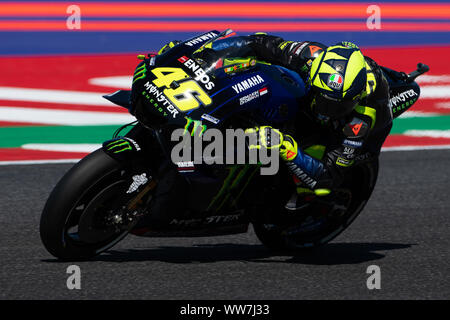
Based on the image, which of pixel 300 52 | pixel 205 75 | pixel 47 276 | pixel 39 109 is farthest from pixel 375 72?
pixel 39 109

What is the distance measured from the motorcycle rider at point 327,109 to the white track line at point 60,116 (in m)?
3.99

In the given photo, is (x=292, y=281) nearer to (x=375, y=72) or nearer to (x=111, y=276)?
(x=111, y=276)

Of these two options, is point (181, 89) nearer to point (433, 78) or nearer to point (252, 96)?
point (252, 96)

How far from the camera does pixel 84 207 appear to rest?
522cm

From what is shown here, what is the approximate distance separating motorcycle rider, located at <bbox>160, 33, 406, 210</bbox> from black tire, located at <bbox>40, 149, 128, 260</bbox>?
0.84m

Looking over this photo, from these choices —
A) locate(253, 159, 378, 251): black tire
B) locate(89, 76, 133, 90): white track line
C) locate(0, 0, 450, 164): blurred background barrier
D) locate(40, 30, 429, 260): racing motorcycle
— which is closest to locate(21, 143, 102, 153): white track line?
locate(0, 0, 450, 164): blurred background barrier

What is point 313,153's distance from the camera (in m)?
5.73

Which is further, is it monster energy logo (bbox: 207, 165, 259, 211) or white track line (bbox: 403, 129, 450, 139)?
white track line (bbox: 403, 129, 450, 139)

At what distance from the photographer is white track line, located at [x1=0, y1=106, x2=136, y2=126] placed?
9406 millimetres

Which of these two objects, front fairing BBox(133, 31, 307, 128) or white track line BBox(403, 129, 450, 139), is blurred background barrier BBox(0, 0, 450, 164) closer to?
white track line BBox(403, 129, 450, 139)

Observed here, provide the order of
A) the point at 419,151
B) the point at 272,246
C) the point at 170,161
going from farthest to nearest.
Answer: the point at 419,151 < the point at 272,246 < the point at 170,161

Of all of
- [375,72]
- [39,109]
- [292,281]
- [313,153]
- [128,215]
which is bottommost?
[292,281]

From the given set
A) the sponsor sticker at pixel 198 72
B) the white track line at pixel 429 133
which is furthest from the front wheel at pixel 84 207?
the white track line at pixel 429 133

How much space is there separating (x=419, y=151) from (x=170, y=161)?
4.57 metres
